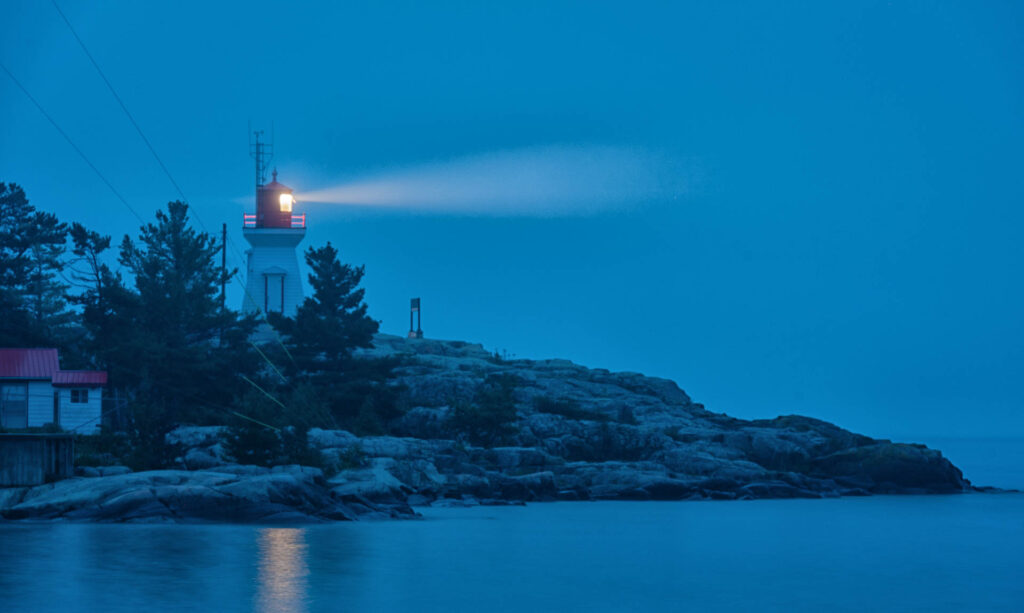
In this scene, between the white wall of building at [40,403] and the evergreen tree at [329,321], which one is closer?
the white wall of building at [40,403]

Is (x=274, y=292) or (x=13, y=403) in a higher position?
(x=274, y=292)

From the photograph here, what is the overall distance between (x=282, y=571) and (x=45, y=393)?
917 inches

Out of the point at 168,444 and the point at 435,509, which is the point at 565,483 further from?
the point at 168,444

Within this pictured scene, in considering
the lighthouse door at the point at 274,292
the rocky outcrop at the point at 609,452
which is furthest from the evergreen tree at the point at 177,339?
the lighthouse door at the point at 274,292

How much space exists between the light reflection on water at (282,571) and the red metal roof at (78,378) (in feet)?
50.5

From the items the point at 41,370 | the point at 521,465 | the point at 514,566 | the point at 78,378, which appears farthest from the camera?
the point at 521,465

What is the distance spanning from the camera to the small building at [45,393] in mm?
48719

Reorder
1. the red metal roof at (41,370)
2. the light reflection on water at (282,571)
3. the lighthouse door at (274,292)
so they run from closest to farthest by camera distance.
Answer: the light reflection on water at (282,571), the red metal roof at (41,370), the lighthouse door at (274,292)

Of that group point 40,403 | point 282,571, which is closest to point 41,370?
point 40,403

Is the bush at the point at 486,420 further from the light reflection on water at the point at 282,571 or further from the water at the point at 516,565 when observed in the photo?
the light reflection on water at the point at 282,571

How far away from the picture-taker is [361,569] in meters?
31.8

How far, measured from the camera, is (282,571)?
30578 millimetres

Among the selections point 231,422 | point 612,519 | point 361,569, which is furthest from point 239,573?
→ point 612,519

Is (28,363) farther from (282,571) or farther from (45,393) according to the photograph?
(282,571)
